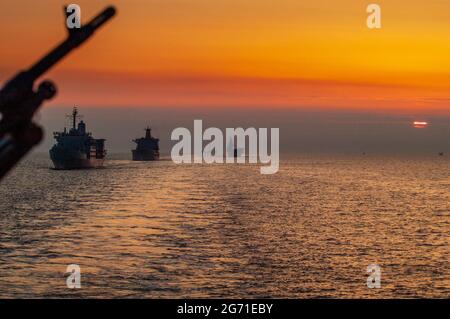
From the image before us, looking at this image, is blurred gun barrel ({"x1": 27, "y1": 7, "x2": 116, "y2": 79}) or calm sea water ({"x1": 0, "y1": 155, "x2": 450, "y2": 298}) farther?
calm sea water ({"x1": 0, "y1": 155, "x2": 450, "y2": 298})

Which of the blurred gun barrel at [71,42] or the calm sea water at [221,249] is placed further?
the calm sea water at [221,249]

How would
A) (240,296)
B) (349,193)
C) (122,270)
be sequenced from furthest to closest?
(349,193)
(122,270)
(240,296)

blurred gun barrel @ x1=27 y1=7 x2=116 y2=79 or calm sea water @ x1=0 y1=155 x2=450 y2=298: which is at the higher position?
blurred gun barrel @ x1=27 y1=7 x2=116 y2=79

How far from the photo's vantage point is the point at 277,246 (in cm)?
4538

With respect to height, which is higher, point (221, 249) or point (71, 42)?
point (71, 42)

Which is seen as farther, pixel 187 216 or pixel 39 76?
pixel 187 216

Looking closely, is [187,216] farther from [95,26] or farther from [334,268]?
[95,26]

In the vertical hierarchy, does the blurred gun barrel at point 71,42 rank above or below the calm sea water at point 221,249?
above

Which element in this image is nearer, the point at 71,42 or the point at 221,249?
the point at 71,42

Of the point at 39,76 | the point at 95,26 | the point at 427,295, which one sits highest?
→ the point at 95,26

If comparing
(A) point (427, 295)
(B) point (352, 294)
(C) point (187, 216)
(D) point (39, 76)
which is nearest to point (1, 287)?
(B) point (352, 294)

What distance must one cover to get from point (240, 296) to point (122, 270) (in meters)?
7.74
